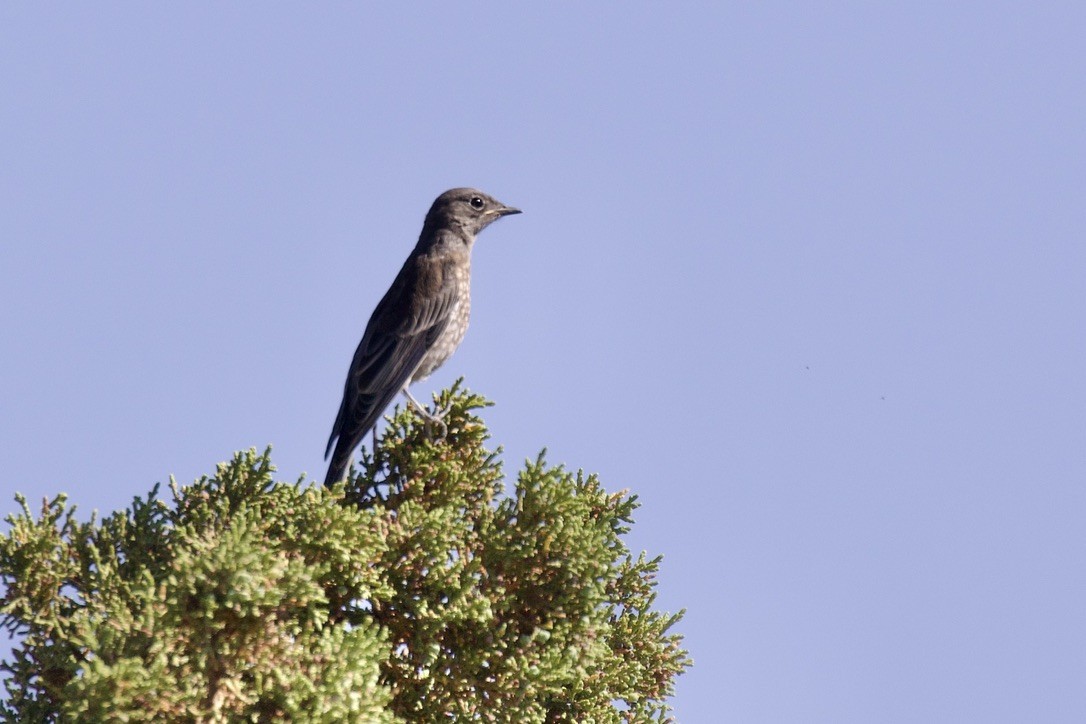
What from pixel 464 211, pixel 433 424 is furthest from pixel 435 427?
pixel 464 211

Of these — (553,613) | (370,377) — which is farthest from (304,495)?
(370,377)

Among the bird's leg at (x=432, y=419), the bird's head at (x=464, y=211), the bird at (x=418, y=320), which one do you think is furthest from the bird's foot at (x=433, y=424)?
the bird's head at (x=464, y=211)

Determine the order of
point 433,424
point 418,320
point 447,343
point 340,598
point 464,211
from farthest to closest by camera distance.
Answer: point 464,211, point 447,343, point 418,320, point 433,424, point 340,598

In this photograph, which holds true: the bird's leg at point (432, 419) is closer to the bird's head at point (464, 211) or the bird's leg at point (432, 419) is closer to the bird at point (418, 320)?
the bird at point (418, 320)

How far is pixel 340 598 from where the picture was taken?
684cm

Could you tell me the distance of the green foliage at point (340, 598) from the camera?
19.3 ft

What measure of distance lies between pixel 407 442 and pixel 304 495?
918 millimetres

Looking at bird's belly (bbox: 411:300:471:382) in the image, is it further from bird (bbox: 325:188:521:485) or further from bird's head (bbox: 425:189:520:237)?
bird's head (bbox: 425:189:520:237)

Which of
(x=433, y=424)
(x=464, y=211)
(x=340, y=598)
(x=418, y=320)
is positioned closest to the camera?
(x=340, y=598)

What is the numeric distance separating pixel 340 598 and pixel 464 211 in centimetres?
645

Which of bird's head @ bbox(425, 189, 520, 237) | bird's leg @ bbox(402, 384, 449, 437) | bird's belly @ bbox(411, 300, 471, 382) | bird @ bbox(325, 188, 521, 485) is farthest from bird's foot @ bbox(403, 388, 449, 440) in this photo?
bird's head @ bbox(425, 189, 520, 237)

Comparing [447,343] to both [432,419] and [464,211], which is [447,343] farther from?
[432,419]

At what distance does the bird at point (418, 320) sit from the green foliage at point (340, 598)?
1.78 metres

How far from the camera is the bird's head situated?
1249cm
